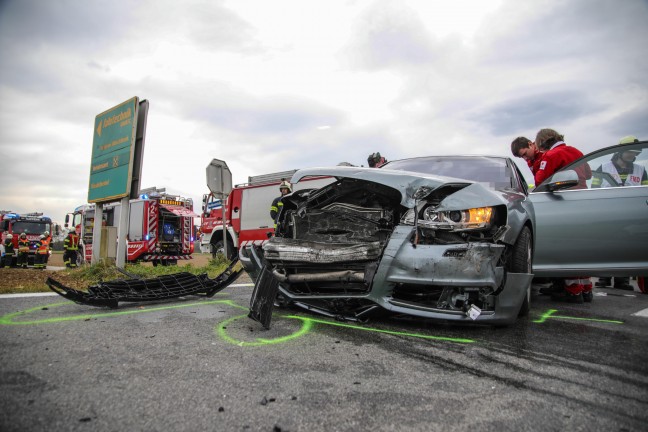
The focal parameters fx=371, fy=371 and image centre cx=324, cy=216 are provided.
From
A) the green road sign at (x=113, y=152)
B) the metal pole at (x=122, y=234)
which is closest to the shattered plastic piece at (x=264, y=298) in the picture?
the metal pole at (x=122, y=234)

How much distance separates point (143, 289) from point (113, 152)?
221 inches

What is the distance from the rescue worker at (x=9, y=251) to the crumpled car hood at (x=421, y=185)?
17338 mm

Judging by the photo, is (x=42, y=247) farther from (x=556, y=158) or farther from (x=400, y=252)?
(x=556, y=158)

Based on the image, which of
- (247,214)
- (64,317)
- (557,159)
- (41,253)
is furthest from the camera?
(41,253)

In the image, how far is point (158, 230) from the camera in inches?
580

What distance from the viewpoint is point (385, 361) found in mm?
2033

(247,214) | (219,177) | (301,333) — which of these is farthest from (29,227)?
(301,333)

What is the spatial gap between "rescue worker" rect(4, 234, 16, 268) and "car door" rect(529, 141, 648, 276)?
18429mm

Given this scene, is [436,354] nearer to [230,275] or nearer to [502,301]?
[502,301]

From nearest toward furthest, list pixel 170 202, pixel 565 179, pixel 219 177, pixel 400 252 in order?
pixel 400 252 < pixel 565 179 < pixel 219 177 < pixel 170 202

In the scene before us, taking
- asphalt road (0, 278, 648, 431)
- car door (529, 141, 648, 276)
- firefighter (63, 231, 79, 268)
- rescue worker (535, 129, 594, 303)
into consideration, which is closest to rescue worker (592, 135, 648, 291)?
car door (529, 141, 648, 276)

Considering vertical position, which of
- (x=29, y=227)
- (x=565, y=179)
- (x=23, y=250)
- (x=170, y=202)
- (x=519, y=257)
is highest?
(x=170, y=202)

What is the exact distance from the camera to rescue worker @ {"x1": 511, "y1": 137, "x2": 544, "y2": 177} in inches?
199

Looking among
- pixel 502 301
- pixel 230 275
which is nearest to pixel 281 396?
pixel 502 301
